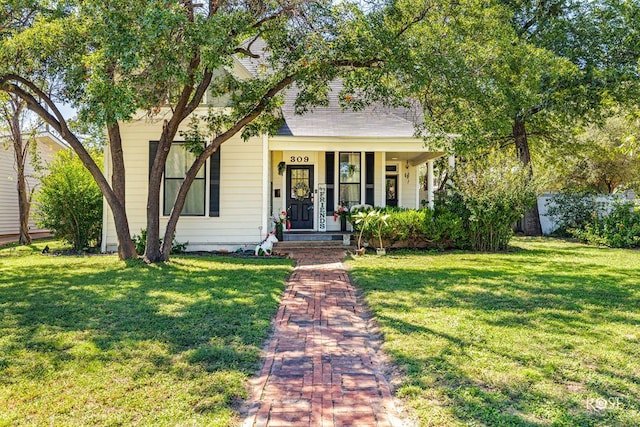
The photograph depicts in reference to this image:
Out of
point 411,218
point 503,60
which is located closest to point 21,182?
point 411,218

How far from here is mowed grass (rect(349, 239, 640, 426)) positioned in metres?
2.93

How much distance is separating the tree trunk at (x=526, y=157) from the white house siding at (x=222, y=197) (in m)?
11.8

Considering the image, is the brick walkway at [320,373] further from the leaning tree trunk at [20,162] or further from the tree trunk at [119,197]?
the leaning tree trunk at [20,162]

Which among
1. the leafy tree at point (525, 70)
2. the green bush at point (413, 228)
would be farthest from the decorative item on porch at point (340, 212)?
the leafy tree at point (525, 70)

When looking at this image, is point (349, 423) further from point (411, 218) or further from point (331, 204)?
point (331, 204)

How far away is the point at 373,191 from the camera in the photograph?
1405 cm

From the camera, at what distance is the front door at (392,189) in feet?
49.1

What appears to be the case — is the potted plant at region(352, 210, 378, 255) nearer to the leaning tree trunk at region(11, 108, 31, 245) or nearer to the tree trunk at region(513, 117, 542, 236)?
the tree trunk at region(513, 117, 542, 236)

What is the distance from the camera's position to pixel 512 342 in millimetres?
4184

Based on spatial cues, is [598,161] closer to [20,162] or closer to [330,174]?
[330,174]

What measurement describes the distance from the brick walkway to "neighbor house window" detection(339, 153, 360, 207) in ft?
26.2

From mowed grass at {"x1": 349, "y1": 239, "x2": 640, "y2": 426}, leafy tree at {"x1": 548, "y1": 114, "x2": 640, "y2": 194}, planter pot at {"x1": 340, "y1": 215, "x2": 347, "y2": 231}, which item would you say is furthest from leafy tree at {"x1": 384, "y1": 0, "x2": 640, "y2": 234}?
planter pot at {"x1": 340, "y1": 215, "x2": 347, "y2": 231}

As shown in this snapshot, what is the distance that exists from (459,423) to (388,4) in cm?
764

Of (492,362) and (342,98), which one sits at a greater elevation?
(342,98)
